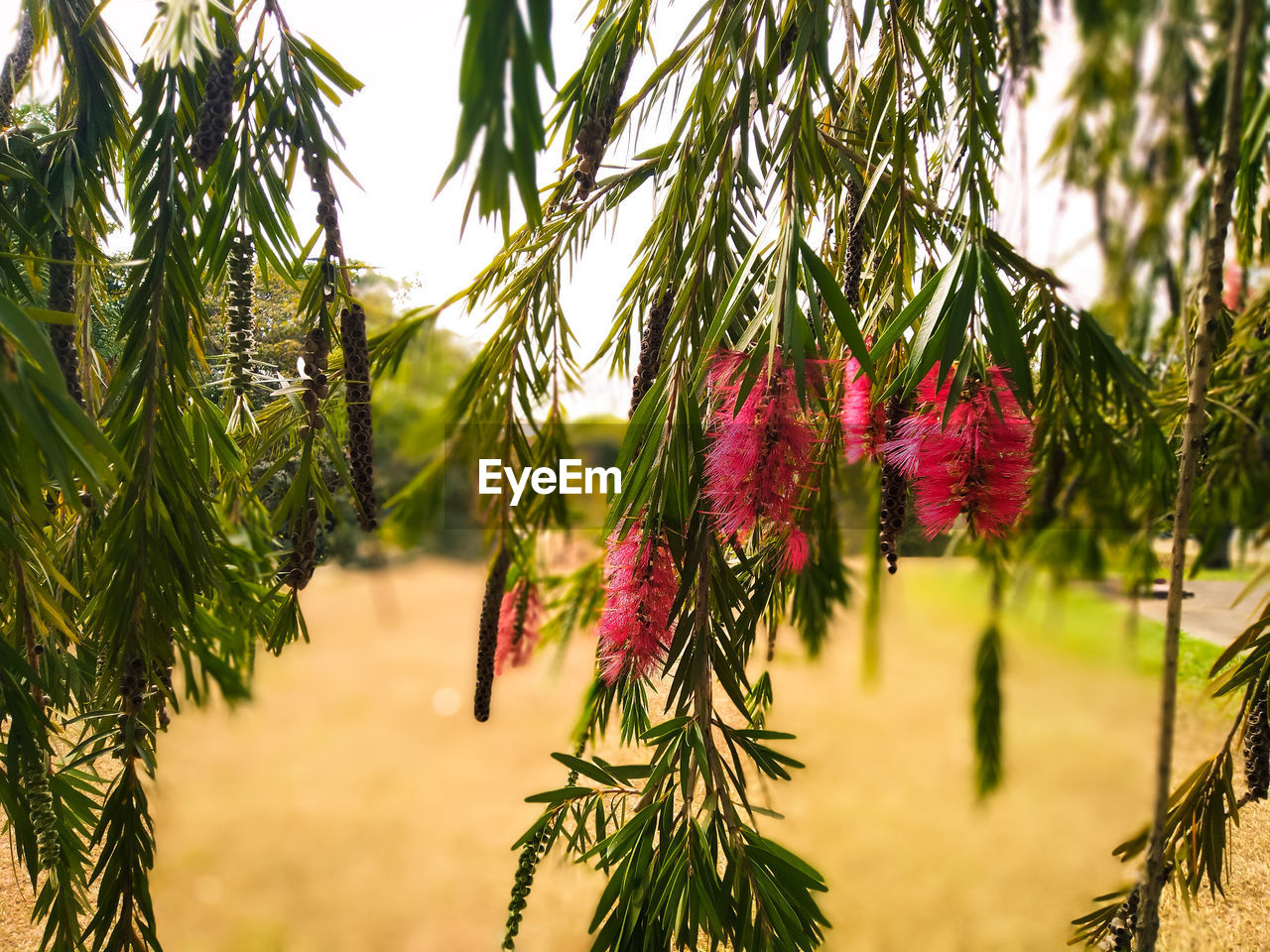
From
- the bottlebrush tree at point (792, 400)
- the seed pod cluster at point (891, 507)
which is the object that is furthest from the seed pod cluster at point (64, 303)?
the seed pod cluster at point (891, 507)

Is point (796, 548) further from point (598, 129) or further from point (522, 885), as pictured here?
point (522, 885)

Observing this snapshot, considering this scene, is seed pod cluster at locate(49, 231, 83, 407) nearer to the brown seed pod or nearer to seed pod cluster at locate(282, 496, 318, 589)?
seed pod cluster at locate(282, 496, 318, 589)

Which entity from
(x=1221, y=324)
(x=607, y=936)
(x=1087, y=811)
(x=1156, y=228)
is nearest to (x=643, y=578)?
(x=607, y=936)

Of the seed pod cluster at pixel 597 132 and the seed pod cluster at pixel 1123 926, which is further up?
the seed pod cluster at pixel 597 132

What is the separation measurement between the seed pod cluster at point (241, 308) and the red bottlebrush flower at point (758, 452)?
481 millimetres

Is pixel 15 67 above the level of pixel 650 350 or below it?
above

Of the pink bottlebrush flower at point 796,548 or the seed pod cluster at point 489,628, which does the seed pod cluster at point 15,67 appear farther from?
the pink bottlebrush flower at point 796,548

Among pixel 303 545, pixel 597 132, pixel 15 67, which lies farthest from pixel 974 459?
pixel 15 67

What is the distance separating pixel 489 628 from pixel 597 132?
20.3 inches

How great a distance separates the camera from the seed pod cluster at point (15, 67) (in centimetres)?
84

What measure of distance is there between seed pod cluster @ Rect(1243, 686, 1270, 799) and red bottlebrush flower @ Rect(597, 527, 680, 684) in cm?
64

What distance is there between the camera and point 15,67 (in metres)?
0.85

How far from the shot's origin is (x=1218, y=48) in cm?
36

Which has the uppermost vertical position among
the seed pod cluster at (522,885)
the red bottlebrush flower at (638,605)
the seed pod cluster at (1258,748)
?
the red bottlebrush flower at (638,605)
